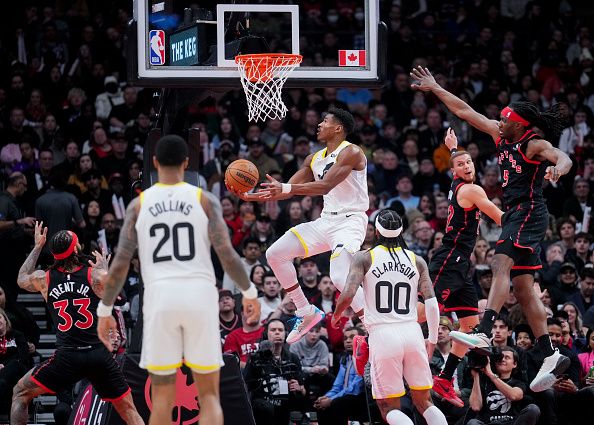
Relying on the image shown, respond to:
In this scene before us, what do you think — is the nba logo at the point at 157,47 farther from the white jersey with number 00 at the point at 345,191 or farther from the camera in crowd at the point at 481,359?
the camera in crowd at the point at 481,359

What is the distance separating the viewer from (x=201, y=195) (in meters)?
8.77

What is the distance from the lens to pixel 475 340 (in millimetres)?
10609

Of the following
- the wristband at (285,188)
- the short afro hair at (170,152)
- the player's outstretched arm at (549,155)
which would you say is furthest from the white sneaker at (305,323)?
the short afro hair at (170,152)

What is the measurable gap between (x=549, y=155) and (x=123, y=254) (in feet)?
13.6

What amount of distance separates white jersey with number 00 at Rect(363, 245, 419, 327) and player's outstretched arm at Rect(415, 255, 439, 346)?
9cm

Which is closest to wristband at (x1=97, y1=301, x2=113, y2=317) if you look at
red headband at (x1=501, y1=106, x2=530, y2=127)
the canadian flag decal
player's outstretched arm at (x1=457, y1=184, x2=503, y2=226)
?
the canadian flag decal

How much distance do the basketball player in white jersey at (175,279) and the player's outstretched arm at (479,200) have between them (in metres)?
3.31

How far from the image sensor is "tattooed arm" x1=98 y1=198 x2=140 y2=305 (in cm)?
874

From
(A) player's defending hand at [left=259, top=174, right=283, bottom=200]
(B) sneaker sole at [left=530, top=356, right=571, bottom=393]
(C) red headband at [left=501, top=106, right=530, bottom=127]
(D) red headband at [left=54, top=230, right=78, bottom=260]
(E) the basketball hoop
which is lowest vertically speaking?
(B) sneaker sole at [left=530, top=356, right=571, bottom=393]

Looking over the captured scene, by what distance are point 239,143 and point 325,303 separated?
4.29 m

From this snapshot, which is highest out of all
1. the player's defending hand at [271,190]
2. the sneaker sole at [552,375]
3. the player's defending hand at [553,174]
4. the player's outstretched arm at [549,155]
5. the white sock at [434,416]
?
the player's outstretched arm at [549,155]

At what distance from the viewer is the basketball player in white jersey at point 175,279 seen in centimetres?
857

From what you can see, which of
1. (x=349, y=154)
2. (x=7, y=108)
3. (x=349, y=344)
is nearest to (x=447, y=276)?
(x=349, y=154)

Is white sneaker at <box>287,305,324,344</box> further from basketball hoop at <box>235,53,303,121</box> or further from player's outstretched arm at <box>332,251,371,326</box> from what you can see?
basketball hoop at <box>235,53,303,121</box>
